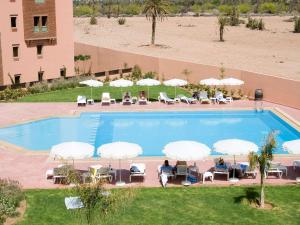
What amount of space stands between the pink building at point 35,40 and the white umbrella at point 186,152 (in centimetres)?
2514

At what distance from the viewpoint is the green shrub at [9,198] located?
14695mm

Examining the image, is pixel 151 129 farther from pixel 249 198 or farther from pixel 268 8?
pixel 268 8

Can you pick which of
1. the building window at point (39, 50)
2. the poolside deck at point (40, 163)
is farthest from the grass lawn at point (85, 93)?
the building window at point (39, 50)

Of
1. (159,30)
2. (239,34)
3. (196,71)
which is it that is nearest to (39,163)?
(196,71)


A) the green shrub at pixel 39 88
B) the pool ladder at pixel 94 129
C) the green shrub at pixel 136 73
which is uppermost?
the green shrub at pixel 136 73

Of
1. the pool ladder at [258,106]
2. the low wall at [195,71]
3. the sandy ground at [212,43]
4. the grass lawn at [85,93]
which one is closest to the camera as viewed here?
the pool ladder at [258,106]

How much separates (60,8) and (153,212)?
31.1m

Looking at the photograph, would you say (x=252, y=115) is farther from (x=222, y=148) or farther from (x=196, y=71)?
(x=222, y=148)

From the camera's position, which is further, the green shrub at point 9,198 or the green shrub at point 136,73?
the green shrub at point 136,73

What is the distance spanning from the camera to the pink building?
129ft

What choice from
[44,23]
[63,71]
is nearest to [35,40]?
[44,23]

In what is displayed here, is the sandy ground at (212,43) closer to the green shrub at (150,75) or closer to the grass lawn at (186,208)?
the green shrub at (150,75)

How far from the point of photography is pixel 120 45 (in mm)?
57562

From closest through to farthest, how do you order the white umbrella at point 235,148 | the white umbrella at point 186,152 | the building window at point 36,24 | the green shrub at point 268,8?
the white umbrella at point 186,152
the white umbrella at point 235,148
the building window at point 36,24
the green shrub at point 268,8
